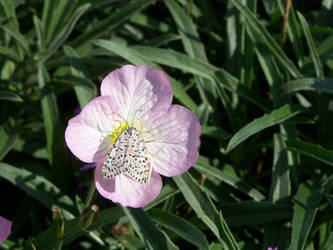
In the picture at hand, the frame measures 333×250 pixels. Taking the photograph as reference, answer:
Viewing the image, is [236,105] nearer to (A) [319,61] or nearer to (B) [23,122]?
(A) [319,61]

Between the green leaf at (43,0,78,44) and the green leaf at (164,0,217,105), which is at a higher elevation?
the green leaf at (43,0,78,44)

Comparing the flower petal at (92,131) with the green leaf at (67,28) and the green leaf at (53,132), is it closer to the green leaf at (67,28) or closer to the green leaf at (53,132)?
the green leaf at (53,132)

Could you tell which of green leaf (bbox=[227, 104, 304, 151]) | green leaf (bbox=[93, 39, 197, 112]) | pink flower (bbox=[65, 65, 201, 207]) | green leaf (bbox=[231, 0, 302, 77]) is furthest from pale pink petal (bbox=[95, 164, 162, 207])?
green leaf (bbox=[231, 0, 302, 77])

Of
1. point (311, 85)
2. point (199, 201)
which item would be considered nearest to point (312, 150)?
point (311, 85)

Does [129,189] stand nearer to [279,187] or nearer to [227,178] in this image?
[227,178]

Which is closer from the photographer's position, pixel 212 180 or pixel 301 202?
pixel 301 202

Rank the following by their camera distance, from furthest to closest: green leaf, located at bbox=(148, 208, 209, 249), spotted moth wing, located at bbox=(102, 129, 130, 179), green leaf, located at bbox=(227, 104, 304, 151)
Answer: green leaf, located at bbox=(227, 104, 304, 151), green leaf, located at bbox=(148, 208, 209, 249), spotted moth wing, located at bbox=(102, 129, 130, 179)

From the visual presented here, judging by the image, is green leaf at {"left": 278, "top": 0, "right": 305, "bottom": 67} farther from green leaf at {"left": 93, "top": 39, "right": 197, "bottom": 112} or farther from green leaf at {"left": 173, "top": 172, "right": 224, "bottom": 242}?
green leaf at {"left": 173, "top": 172, "right": 224, "bottom": 242}

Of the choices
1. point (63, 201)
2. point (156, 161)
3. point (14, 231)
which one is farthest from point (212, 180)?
point (14, 231)
